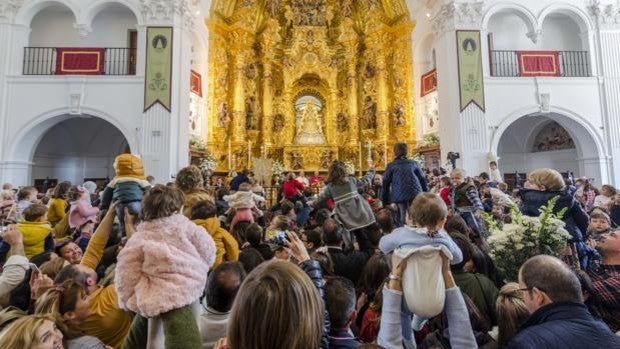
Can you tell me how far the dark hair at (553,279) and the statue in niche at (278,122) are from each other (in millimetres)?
14869

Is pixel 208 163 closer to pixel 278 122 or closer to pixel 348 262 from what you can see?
pixel 278 122

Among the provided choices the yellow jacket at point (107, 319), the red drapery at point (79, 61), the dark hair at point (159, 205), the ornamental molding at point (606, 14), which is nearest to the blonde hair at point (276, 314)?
the dark hair at point (159, 205)

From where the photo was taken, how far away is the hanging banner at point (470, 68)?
11.7m

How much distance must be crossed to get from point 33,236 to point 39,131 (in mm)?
9977

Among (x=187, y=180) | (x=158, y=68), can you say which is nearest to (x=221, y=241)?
(x=187, y=180)

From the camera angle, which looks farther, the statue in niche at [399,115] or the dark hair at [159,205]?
the statue in niche at [399,115]

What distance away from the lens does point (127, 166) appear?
11.3ft

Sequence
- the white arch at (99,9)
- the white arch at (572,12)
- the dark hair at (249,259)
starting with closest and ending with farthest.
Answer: the dark hair at (249,259), the white arch at (99,9), the white arch at (572,12)

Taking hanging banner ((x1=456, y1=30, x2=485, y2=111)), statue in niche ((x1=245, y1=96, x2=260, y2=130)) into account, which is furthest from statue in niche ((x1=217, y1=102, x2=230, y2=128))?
hanging banner ((x1=456, y1=30, x2=485, y2=111))

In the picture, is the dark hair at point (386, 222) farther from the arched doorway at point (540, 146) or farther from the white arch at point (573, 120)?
the arched doorway at point (540, 146)

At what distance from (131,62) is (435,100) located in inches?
414

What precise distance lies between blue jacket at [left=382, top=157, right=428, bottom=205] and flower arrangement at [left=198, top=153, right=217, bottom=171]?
29.6 ft

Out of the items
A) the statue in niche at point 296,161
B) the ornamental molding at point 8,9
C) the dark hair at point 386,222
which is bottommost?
the dark hair at point 386,222

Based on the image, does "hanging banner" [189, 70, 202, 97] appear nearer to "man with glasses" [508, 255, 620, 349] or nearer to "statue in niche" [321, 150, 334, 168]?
"statue in niche" [321, 150, 334, 168]
